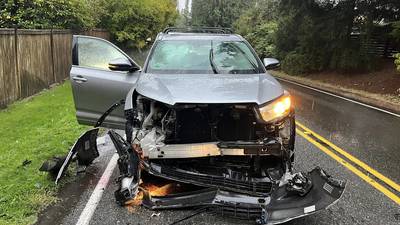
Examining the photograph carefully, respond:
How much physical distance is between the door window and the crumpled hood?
1.53 m

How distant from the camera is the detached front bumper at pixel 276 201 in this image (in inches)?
168

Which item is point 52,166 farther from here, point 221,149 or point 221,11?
point 221,11

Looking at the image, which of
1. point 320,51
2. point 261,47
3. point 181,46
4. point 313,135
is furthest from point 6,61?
point 261,47

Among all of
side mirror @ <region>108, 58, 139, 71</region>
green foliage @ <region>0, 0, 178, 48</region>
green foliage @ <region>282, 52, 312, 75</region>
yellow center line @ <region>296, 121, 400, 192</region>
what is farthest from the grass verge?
green foliage @ <region>282, 52, 312, 75</region>

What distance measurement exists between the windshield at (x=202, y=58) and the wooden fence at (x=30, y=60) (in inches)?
221

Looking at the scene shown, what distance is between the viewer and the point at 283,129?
16.1ft

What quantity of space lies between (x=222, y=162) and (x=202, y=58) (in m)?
2.02

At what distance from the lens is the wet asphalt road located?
15.4 feet

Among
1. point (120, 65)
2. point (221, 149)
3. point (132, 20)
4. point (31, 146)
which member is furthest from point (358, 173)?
point (132, 20)

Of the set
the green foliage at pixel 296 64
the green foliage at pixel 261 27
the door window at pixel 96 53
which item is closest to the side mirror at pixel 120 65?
the door window at pixel 96 53

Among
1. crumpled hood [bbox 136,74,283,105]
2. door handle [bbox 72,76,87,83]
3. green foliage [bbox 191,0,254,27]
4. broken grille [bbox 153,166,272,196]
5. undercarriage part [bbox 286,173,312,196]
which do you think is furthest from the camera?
green foliage [bbox 191,0,254,27]

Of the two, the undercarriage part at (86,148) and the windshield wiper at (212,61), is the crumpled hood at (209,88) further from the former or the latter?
the undercarriage part at (86,148)

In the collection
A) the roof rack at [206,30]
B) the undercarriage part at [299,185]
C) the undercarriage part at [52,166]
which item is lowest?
the undercarriage part at [52,166]

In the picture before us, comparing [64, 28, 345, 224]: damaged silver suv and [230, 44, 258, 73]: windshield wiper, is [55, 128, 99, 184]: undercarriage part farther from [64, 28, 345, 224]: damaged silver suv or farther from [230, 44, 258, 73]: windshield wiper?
[230, 44, 258, 73]: windshield wiper
